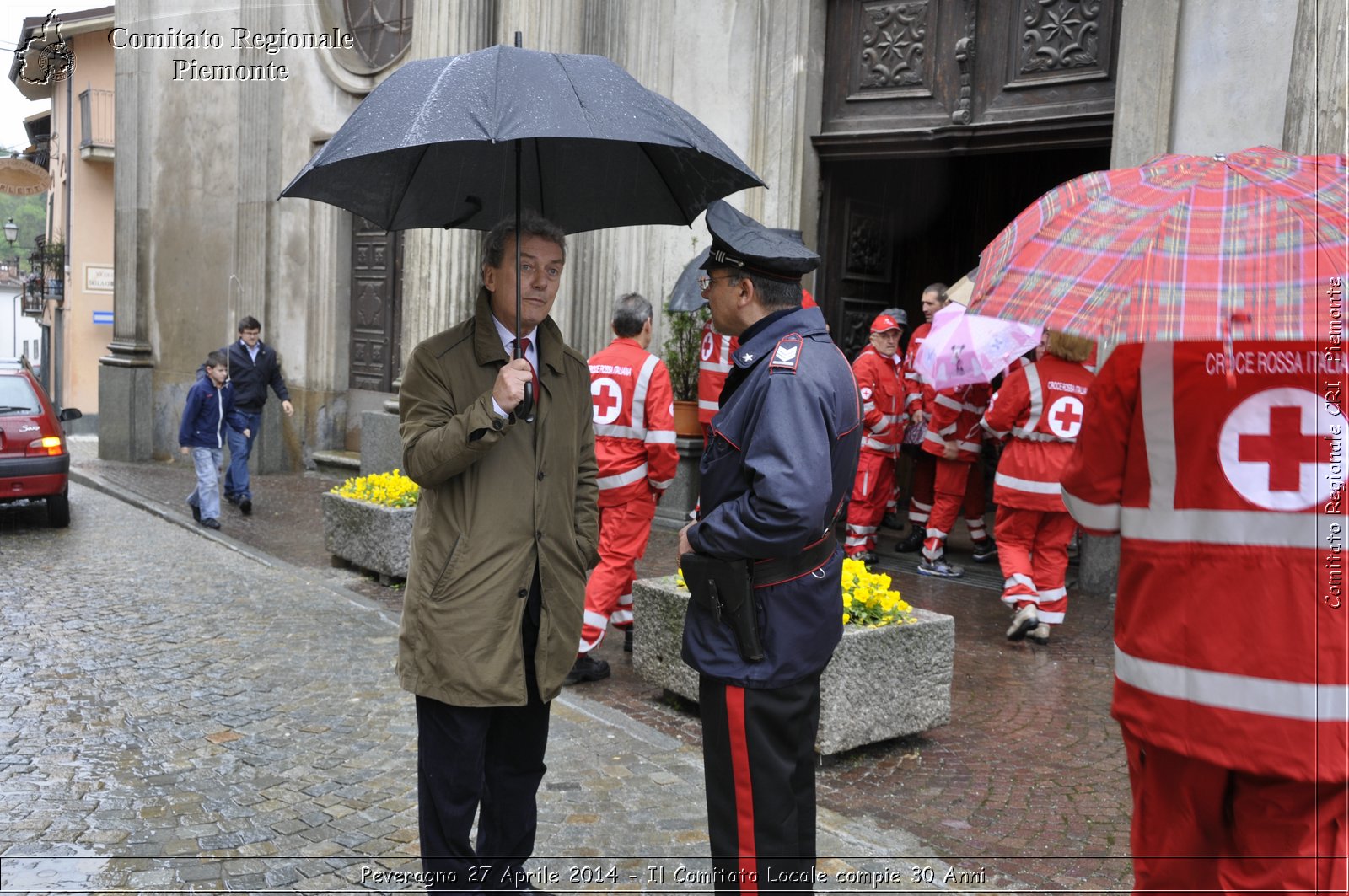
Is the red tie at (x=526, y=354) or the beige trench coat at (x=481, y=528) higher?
the red tie at (x=526, y=354)

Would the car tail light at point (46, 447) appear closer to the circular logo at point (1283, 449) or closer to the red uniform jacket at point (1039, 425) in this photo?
the red uniform jacket at point (1039, 425)

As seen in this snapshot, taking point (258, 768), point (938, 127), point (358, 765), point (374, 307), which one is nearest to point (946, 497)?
point (938, 127)

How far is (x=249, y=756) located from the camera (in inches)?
199

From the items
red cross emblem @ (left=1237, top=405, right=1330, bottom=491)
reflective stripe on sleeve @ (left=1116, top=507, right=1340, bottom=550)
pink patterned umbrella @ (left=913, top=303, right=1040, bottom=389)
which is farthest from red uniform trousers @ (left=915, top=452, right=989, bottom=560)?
red cross emblem @ (left=1237, top=405, right=1330, bottom=491)

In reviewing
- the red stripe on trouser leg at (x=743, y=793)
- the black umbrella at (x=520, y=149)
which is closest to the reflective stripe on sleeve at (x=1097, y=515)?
the red stripe on trouser leg at (x=743, y=793)

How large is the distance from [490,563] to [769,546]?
819 millimetres

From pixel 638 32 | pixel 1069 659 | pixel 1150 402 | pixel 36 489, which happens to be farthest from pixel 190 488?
pixel 1150 402

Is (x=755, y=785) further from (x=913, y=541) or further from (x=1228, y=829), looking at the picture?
(x=913, y=541)

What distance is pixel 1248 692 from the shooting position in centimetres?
245

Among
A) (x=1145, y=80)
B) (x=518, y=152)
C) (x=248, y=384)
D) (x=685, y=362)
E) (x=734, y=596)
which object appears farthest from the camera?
(x=248, y=384)

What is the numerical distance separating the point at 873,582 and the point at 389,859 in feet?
8.09

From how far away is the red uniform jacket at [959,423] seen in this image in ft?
30.3

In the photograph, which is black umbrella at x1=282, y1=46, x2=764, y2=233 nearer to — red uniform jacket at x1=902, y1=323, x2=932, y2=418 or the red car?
red uniform jacket at x1=902, y1=323, x2=932, y2=418

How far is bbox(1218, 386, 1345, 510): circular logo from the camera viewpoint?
243cm
